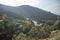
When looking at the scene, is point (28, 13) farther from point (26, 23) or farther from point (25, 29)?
point (25, 29)

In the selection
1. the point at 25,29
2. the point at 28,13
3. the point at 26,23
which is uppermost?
the point at 28,13

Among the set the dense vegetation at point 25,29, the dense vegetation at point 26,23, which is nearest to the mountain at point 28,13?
the dense vegetation at point 26,23

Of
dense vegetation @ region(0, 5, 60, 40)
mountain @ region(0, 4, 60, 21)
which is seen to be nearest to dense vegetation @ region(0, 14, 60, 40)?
dense vegetation @ region(0, 5, 60, 40)

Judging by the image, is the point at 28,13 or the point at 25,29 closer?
the point at 25,29

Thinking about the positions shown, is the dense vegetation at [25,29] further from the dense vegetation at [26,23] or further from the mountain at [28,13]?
the mountain at [28,13]

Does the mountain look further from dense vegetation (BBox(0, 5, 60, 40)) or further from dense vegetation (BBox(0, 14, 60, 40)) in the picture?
dense vegetation (BBox(0, 14, 60, 40))

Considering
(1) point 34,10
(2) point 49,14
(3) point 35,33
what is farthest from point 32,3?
(3) point 35,33

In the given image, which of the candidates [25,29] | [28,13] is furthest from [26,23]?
[28,13]

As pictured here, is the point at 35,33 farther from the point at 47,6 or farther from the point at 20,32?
the point at 47,6
